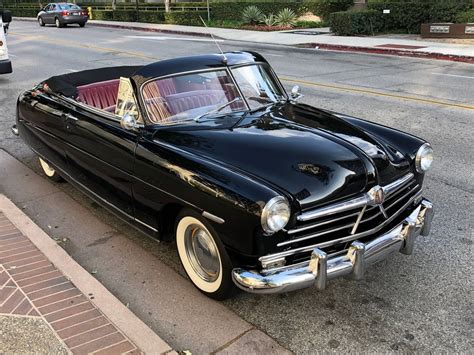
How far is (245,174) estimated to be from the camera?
326cm

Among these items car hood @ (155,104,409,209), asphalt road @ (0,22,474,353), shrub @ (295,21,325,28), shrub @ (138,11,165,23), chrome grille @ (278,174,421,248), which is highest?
shrub @ (138,11,165,23)

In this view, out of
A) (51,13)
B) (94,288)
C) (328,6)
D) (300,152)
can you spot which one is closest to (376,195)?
(300,152)

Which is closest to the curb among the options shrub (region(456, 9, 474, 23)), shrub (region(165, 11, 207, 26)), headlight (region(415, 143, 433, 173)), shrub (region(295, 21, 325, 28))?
headlight (region(415, 143, 433, 173))

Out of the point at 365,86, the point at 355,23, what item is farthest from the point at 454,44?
the point at 365,86

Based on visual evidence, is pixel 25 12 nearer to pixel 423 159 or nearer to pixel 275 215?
pixel 423 159

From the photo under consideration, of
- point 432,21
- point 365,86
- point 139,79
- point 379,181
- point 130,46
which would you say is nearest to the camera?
point 379,181

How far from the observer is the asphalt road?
10.3ft

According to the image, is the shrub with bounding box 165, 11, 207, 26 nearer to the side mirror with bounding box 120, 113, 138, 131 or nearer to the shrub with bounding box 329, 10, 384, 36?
the shrub with bounding box 329, 10, 384, 36

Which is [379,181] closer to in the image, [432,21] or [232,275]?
[232,275]

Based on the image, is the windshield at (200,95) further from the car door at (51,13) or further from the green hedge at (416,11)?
the car door at (51,13)

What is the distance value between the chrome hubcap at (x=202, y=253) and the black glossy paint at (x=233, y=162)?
8.7 inches

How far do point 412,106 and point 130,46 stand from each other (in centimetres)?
1423

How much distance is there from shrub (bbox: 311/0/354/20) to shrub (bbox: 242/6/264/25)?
10.5 feet

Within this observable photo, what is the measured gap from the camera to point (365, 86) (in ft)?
36.7
